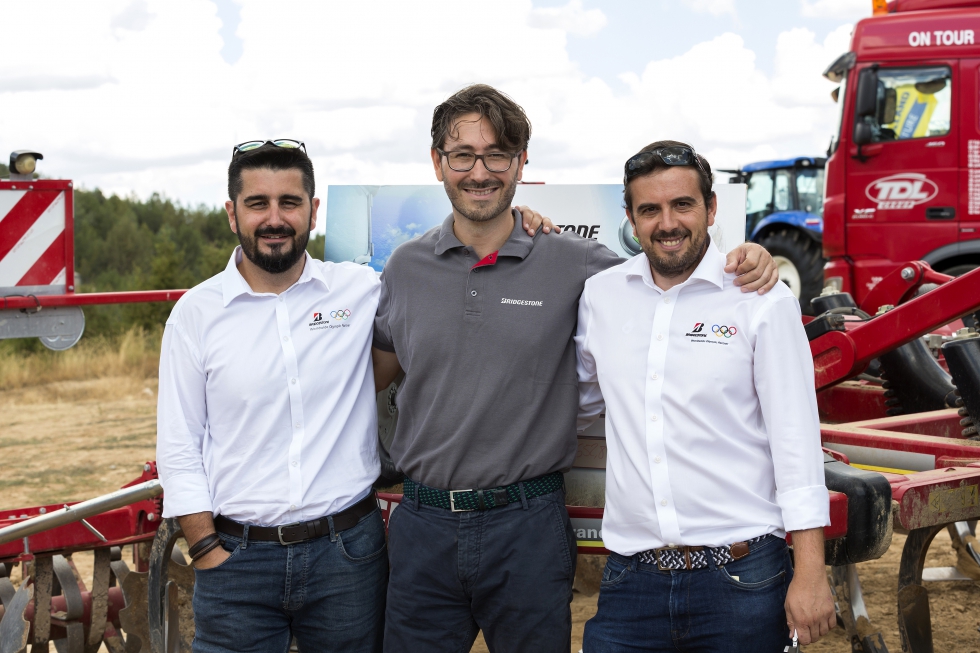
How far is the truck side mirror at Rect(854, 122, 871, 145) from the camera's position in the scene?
874 cm

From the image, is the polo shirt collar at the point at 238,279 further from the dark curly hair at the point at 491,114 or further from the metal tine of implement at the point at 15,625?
the metal tine of implement at the point at 15,625

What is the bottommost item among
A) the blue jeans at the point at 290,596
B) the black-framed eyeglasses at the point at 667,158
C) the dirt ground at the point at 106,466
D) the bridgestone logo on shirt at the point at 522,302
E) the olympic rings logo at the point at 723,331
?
the dirt ground at the point at 106,466

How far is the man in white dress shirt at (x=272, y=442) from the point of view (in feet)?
8.52

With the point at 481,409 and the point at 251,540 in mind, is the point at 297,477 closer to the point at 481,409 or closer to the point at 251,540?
the point at 251,540

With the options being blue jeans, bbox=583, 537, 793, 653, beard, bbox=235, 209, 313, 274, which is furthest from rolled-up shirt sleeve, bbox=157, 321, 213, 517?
blue jeans, bbox=583, 537, 793, 653

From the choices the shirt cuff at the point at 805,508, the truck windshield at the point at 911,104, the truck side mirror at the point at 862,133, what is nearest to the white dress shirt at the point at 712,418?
the shirt cuff at the point at 805,508

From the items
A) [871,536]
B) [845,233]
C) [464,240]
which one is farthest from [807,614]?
[845,233]

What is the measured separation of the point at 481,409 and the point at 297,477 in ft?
1.72

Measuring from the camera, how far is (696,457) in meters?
2.30

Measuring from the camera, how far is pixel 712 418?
2.31m

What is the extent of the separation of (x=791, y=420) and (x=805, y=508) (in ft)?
0.65

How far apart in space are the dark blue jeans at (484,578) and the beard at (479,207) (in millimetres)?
764

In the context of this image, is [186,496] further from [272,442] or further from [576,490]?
[576,490]

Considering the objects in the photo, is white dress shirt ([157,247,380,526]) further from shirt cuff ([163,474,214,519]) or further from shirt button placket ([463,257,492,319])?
shirt button placket ([463,257,492,319])
